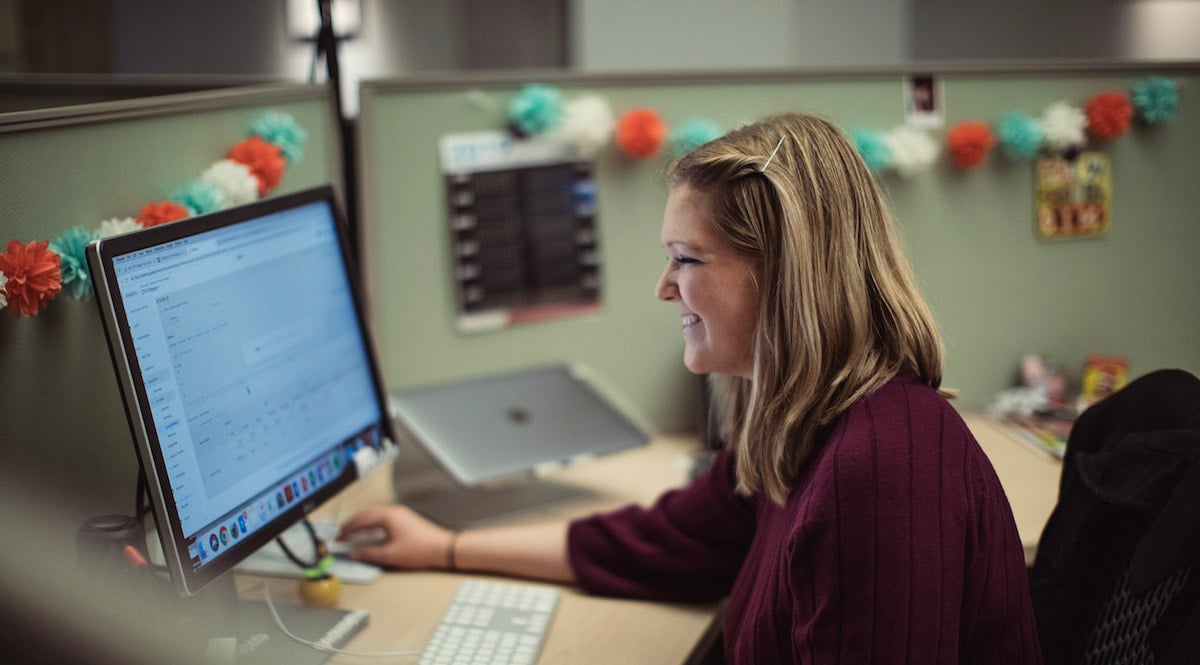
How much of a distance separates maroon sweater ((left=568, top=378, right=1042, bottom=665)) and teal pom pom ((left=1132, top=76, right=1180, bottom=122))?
100cm

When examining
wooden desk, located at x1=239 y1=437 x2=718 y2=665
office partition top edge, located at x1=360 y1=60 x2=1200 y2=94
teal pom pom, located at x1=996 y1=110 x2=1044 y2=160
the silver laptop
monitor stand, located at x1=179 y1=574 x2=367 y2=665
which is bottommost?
wooden desk, located at x1=239 y1=437 x2=718 y2=665

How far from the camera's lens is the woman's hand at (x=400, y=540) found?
1.22 metres

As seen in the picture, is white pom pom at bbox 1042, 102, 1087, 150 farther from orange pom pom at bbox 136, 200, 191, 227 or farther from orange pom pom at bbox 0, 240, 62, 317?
orange pom pom at bbox 0, 240, 62, 317

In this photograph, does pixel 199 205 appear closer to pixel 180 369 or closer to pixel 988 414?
pixel 180 369

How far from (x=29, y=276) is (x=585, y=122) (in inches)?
31.8

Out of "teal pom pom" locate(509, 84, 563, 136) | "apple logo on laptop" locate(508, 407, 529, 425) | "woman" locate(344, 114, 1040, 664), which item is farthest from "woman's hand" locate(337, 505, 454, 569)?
"teal pom pom" locate(509, 84, 563, 136)

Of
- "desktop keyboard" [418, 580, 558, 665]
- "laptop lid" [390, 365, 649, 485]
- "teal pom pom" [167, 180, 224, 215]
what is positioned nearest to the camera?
"desktop keyboard" [418, 580, 558, 665]

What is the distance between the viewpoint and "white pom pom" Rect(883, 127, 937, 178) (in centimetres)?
159

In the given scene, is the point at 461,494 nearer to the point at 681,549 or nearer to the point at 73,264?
the point at 681,549

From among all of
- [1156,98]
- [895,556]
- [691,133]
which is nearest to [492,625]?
[895,556]

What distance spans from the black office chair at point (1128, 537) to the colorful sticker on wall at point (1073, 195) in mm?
678

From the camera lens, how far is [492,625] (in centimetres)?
A: 108

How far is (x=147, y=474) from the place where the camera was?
0.87 meters

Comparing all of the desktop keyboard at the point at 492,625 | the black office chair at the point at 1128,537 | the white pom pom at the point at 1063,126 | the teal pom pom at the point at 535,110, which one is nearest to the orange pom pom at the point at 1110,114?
the white pom pom at the point at 1063,126
